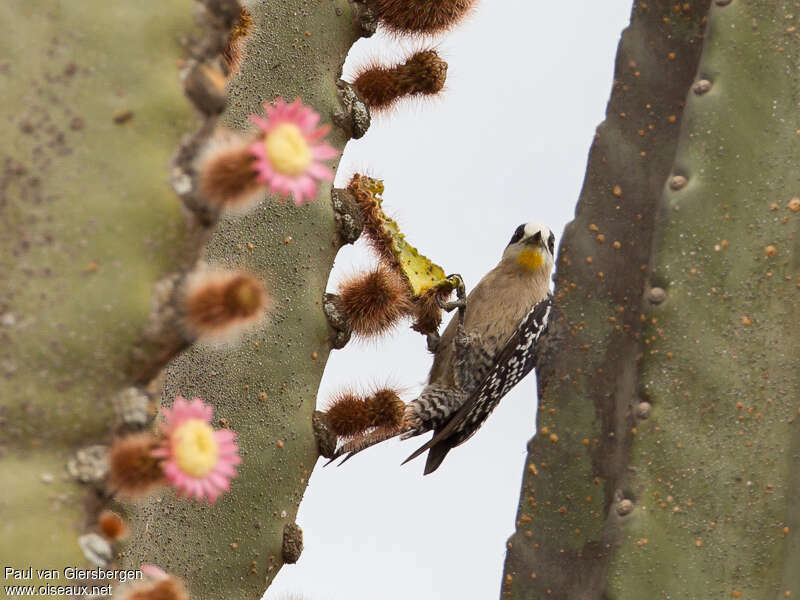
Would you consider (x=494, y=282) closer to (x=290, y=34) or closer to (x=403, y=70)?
(x=403, y=70)

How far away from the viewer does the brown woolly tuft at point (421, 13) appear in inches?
61.9

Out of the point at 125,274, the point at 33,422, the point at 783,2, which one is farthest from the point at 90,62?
the point at 783,2

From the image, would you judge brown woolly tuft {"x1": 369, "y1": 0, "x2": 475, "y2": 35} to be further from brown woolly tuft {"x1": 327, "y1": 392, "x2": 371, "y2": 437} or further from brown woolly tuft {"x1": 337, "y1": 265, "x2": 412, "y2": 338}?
brown woolly tuft {"x1": 327, "y1": 392, "x2": 371, "y2": 437}

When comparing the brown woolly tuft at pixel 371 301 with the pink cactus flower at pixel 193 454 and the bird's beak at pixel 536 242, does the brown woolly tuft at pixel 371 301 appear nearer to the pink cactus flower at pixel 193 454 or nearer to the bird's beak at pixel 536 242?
the pink cactus flower at pixel 193 454

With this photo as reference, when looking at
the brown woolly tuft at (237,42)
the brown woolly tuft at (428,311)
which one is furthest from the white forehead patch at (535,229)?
the brown woolly tuft at (237,42)

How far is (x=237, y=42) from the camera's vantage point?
139cm

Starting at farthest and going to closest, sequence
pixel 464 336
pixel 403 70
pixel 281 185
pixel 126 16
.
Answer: pixel 464 336 → pixel 403 70 → pixel 126 16 → pixel 281 185

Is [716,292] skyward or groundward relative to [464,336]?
groundward

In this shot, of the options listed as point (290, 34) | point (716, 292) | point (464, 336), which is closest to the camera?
point (716, 292)

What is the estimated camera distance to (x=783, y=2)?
1468 mm

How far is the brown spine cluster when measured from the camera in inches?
61.6

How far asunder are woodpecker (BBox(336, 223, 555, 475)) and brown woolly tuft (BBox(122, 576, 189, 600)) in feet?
4.45

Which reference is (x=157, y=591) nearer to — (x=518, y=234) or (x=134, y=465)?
(x=134, y=465)

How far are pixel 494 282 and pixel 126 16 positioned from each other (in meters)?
1.80
